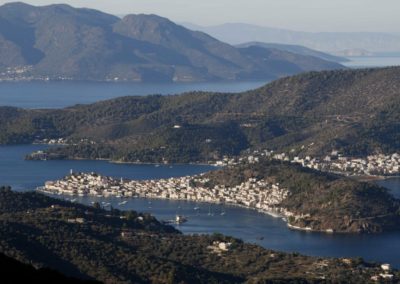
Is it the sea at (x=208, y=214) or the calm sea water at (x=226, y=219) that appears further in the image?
the sea at (x=208, y=214)

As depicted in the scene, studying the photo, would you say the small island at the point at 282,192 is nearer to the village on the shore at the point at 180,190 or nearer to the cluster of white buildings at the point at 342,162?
the village on the shore at the point at 180,190

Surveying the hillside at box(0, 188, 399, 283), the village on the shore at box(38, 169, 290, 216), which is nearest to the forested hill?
the village on the shore at box(38, 169, 290, 216)

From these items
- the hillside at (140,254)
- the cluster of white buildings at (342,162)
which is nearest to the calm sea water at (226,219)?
the cluster of white buildings at (342,162)

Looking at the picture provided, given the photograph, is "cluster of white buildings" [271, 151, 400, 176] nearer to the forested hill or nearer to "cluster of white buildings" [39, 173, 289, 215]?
the forested hill

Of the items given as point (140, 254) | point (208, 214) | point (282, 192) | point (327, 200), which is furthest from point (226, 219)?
point (140, 254)

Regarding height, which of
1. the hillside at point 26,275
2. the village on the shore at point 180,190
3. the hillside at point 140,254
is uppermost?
the hillside at point 26,275

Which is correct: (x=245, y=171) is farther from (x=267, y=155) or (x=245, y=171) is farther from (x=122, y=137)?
(x=122, y=137)
